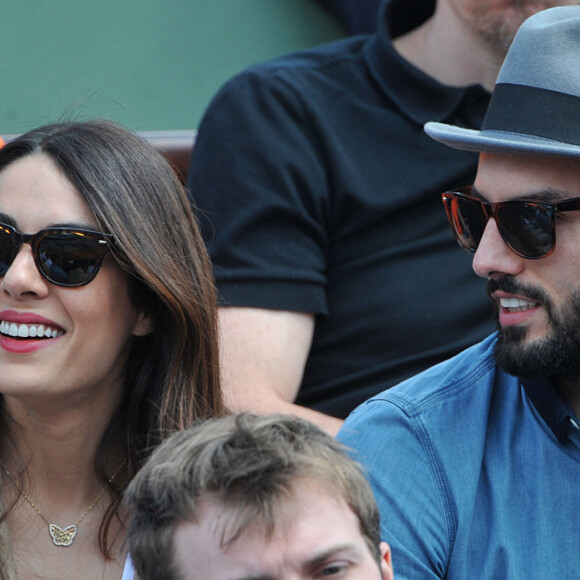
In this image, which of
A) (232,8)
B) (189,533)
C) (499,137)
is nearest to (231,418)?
(189,533)

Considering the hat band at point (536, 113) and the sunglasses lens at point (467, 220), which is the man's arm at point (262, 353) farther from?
the hat band at point (536, 113)

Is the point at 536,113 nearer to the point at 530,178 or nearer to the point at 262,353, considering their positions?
the point at 530,178

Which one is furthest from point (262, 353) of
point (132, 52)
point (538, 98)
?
point (132, 52)

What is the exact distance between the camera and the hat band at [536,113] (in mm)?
2121

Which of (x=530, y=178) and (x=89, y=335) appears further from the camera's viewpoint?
(x=89, y=335)

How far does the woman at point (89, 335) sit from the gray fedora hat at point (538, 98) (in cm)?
66

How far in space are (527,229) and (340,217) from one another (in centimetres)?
87

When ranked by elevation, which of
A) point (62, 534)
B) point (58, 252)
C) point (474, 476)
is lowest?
point (62, 534)

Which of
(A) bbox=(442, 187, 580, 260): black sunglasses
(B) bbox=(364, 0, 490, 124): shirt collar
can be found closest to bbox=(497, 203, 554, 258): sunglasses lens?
(A) bbox=(442, 187, 580, 260): black sunglasses

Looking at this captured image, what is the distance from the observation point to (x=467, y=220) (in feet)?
7.41

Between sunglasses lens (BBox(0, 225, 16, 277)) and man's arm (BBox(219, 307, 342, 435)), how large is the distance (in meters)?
0.74

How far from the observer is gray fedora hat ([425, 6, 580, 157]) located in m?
2.12

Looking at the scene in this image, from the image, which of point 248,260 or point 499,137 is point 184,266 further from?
point 499,137

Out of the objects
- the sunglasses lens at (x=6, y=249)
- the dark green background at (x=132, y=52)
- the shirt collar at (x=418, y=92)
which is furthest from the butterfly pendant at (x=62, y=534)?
the shirt collar at (x=418, y=92)
